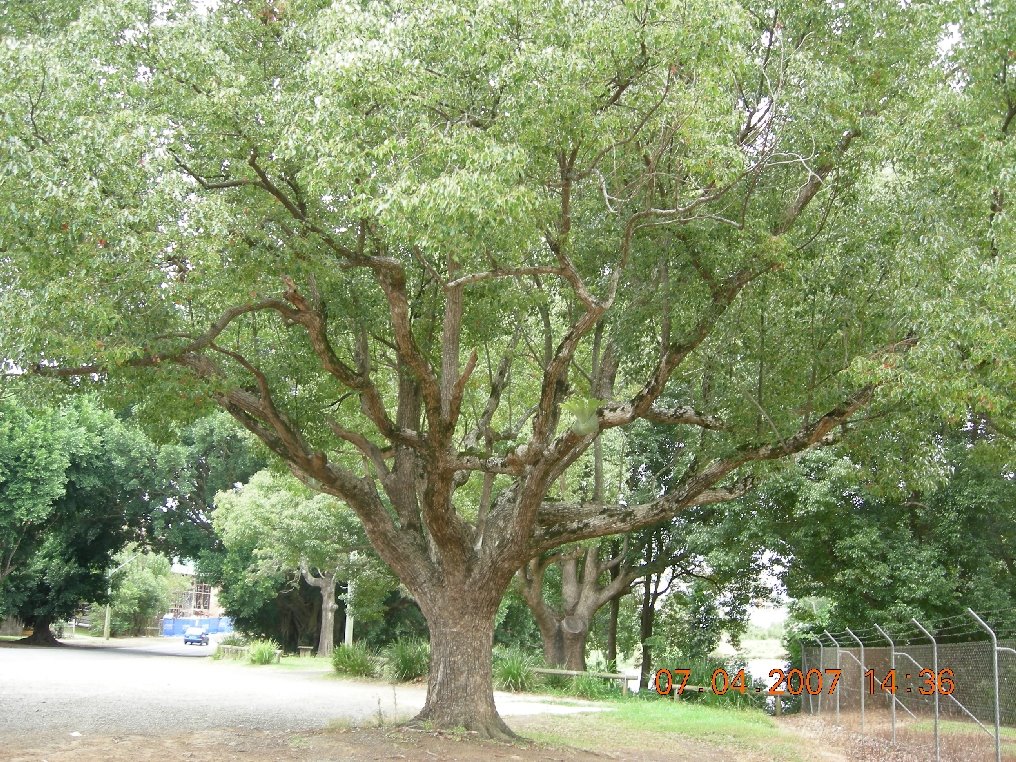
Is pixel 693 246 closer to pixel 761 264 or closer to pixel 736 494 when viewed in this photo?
pixel 761 264

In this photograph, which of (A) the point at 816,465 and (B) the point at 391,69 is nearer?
(B) the point at 391,69

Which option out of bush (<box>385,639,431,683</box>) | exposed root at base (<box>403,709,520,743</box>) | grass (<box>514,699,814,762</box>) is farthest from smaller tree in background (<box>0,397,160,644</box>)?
exposed root at base (<box>403,709,520,743</box>)

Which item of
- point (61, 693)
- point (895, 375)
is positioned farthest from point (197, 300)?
point (61, 693)

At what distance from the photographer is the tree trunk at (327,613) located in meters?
31.8

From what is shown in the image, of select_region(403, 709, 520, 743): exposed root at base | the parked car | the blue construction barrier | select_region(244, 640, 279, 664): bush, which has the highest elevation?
select_region(403, 709, 520, 743): exposed root at base

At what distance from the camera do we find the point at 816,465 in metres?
20.1

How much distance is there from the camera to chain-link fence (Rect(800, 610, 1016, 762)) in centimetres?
1230

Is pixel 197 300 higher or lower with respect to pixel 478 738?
higher

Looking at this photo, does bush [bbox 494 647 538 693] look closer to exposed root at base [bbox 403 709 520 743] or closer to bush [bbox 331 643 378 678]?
bush [bbox 331 643 378 678]

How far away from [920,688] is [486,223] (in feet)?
31.6

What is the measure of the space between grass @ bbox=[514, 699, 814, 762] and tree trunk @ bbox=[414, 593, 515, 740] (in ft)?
4.19

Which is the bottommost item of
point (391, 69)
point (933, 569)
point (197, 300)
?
point (933, 569)

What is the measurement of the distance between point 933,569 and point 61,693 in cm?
1711

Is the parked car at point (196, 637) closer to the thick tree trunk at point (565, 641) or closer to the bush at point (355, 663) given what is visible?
the bush at point (355, 663)
